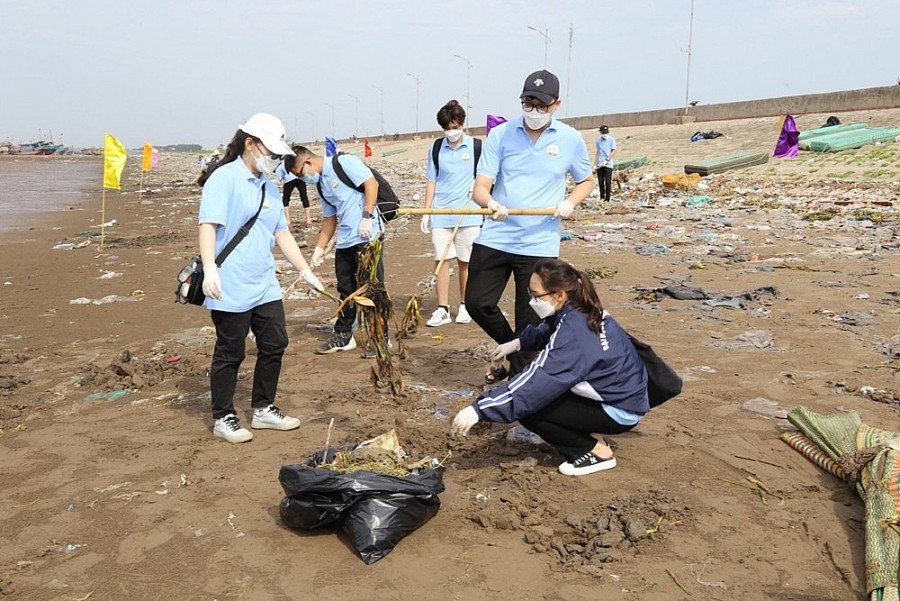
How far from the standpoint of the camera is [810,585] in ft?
8.98

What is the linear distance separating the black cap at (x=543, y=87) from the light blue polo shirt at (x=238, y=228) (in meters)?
1.61

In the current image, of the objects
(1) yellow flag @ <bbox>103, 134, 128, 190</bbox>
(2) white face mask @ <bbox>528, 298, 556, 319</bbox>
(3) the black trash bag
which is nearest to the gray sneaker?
(2) white face mask @ <bbox>528, 298, 556, 319</bbox>

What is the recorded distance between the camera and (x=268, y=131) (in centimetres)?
392

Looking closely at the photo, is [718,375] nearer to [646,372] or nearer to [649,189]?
[646,372]

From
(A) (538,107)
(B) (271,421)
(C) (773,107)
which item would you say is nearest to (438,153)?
(A) (538,107)

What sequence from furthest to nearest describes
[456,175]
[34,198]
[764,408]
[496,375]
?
1. [34,198]
2. [456,175]
3. [496,375]
4. [764,408]

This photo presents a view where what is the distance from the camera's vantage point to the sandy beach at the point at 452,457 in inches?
113

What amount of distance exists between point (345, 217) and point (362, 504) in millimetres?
3191

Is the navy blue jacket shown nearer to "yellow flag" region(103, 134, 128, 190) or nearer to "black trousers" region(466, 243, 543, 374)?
"black trousers" region(466, 243, 543, 374)

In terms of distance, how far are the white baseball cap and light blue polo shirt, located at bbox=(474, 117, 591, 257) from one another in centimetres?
125

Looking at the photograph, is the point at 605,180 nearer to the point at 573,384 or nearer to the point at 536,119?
the point at 536,119

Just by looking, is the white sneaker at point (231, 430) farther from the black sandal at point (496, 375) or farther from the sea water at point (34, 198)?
the sea water at point (34, 198)

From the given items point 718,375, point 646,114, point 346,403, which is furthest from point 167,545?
point 646,114

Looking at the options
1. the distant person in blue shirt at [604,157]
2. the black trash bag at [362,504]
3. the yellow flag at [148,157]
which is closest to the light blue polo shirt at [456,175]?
the black trash bag at [362,504]
